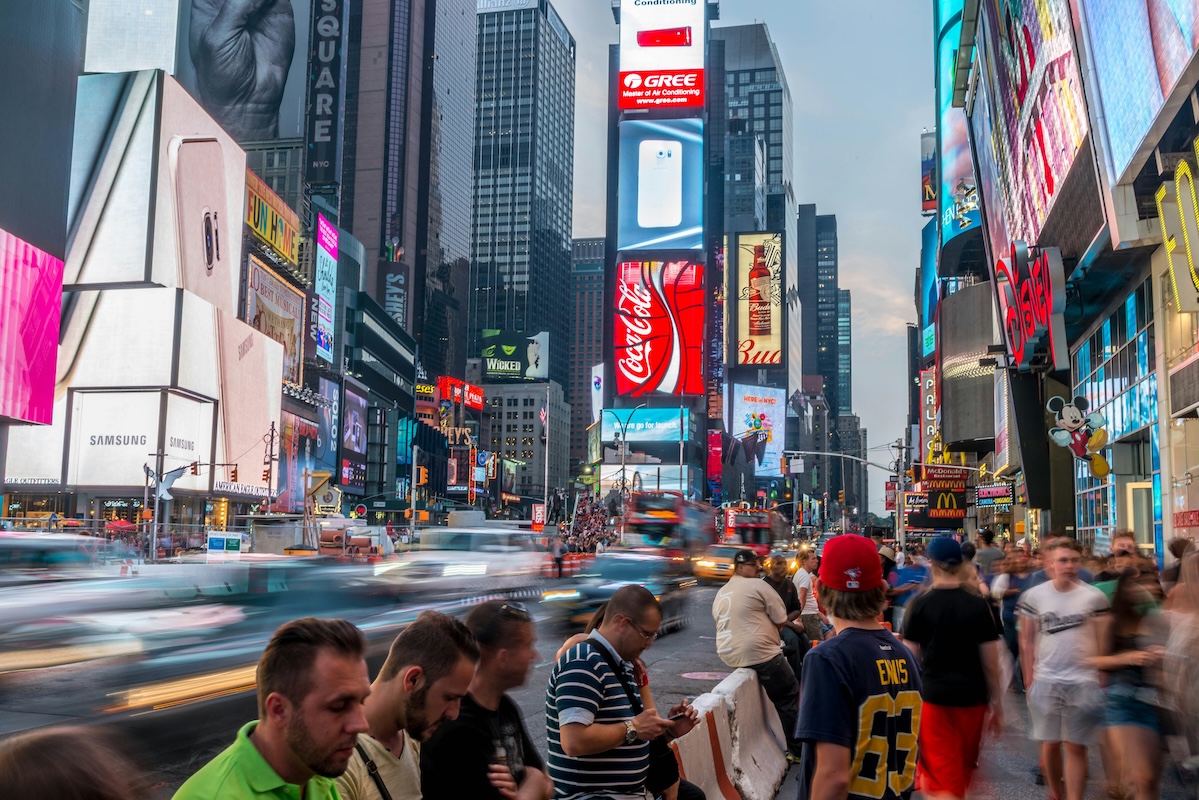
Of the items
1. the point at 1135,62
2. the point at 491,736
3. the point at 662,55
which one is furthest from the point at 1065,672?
the point at 662,55

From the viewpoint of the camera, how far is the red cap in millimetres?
4414

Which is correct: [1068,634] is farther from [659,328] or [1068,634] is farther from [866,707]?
[659,328]

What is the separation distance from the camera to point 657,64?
119000 millimetres

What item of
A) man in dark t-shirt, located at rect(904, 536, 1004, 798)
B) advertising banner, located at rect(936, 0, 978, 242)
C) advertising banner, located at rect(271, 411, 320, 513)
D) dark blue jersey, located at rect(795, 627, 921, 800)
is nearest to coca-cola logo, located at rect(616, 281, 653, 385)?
advertising banner, located at rect(271, 411, 320, 513)

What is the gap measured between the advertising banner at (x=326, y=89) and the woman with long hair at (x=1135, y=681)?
447ft

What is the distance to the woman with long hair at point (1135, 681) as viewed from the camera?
22.0 ft

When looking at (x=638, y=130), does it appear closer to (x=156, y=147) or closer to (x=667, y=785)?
(x=156, y=147)

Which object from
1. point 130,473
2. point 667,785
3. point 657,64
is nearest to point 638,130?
point 657,64

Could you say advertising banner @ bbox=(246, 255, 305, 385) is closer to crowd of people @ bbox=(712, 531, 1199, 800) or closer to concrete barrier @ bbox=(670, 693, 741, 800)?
concrete barrier @ bbox=(670, 693, 741, 800)

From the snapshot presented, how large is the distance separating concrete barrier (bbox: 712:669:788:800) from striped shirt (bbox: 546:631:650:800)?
3.62m

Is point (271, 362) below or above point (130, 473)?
above

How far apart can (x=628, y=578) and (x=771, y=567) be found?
969 centimetres

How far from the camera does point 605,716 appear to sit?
505cm

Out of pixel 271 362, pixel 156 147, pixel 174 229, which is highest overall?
pixel 156 147
